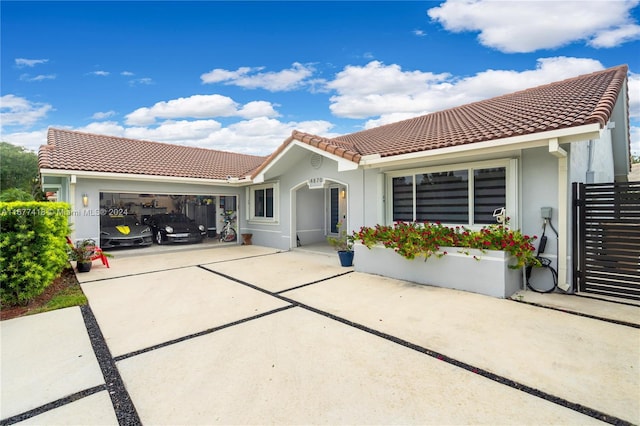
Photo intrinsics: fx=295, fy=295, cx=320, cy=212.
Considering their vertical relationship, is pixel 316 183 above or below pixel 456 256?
above

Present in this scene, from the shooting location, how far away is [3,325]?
14.6ft

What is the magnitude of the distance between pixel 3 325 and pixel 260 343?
4.09 metres

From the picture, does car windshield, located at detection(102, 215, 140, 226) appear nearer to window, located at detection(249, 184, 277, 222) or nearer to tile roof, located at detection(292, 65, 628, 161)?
window, located at detection(249, 184, 277, 222)

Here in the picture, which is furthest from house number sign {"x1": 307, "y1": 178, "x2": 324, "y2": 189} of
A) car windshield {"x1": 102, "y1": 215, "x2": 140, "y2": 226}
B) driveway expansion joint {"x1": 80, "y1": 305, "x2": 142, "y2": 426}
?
car windshield {"x1": 102, "y1": 215, "x2": 140, "y2": 226}

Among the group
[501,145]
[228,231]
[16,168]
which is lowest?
[228,231]

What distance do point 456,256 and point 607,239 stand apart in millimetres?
2640

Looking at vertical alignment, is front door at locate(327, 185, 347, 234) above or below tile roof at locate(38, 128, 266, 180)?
below

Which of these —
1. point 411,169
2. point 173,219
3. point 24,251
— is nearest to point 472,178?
point 411,169

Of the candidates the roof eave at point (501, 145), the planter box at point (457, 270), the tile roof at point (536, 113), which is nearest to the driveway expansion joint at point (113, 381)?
the planter box at point (457, 270)

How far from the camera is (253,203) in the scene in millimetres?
13656

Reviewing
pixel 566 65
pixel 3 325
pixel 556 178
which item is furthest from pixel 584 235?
pixel 3 325

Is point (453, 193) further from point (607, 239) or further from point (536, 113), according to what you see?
point (607, 239)

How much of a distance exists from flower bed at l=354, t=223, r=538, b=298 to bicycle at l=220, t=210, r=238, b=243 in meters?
8.65

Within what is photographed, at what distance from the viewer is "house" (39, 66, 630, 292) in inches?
230
